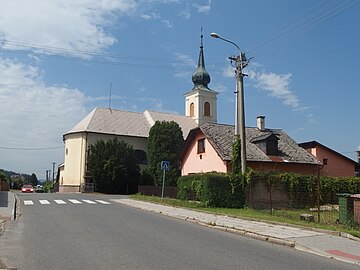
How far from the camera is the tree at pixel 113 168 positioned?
48500 mm

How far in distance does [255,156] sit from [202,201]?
907 cm

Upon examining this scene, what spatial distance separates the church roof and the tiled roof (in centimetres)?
2502

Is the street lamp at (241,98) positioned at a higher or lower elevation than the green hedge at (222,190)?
higher

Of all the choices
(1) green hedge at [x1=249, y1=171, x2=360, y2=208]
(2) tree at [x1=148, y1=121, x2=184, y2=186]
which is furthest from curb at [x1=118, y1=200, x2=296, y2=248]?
(2) tree at [x1=148, y1=121, x2=184, y2=186]

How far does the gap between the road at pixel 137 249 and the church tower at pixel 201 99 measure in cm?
5569

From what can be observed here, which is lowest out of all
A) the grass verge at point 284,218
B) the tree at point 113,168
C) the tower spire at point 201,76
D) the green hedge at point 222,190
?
the grass verge at point 284,218

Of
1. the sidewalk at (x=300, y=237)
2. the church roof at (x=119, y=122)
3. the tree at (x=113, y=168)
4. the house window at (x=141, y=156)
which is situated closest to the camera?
the sidewalk at (x=300, y=237)

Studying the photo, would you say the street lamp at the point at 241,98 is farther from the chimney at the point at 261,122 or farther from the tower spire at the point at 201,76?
the tower spire at the point at 201,76

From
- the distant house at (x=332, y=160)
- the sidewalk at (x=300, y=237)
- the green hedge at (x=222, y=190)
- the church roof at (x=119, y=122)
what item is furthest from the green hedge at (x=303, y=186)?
the church roof at (x=119, y=122)

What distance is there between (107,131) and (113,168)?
32.5 feet

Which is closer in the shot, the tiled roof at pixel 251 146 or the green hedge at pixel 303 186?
the green hedge at pixel 303 186

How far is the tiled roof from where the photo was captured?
104 feet

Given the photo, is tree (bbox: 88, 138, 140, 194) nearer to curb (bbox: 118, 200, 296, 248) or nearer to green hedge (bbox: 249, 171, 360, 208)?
green hedge (bbox: 249, 171, 360, 208)

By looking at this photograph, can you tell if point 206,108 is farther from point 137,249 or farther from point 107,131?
point 137,249
